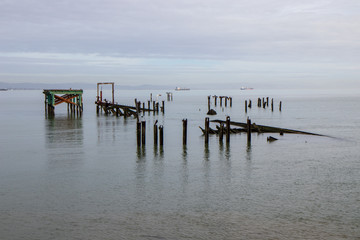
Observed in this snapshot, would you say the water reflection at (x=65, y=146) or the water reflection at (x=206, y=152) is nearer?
the water reflection at (x=65, y=146)

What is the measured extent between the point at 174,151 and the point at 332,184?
12.0 metres

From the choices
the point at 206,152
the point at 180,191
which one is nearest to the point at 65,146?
the point at 206,152

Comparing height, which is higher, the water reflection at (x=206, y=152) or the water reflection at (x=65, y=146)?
the water reflection at (x=65, y=146)

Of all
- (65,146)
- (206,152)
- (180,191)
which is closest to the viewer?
(180,191)

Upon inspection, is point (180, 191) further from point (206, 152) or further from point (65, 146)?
point (65, 146)

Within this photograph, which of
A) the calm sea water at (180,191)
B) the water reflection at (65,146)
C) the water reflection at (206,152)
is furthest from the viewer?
the water reflection at (206,152)

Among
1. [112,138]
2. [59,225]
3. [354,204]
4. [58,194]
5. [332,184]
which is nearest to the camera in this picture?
[59,225]

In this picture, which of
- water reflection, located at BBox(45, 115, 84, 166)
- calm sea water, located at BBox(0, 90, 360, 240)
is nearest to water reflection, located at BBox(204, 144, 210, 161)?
calm sea water, located at BBox(0, 90, 360, 240)

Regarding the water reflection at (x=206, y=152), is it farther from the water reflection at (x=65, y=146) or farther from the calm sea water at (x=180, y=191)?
the water reflection at (x=65, y=146)

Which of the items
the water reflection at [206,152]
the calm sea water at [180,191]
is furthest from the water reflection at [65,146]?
the water reflection at [206,152]

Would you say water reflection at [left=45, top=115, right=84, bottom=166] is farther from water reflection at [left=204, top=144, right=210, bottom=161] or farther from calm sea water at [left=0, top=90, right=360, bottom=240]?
water reflection at [left=204, top=144, right=210, bottom=161]

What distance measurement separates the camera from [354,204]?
16422 mm

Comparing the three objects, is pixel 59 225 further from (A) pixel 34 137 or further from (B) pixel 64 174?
(A) pixel 34 137

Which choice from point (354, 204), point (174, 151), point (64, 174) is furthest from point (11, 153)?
point (354, 204)
